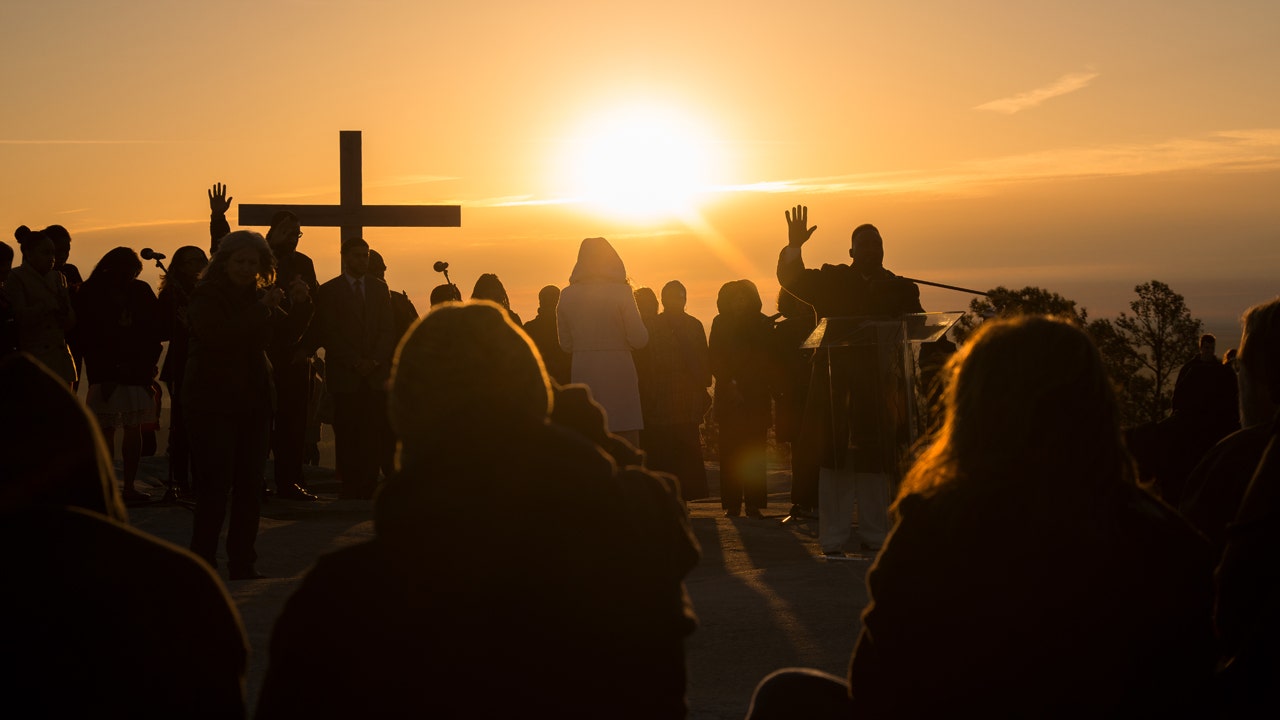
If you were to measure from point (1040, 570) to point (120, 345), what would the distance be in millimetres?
9362

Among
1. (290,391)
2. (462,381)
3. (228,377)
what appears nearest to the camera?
(462,381)

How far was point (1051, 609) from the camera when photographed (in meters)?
2.92

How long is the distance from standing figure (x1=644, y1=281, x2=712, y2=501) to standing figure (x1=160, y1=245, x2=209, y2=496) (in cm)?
391

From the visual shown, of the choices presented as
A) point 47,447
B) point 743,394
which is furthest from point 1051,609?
point 743,394

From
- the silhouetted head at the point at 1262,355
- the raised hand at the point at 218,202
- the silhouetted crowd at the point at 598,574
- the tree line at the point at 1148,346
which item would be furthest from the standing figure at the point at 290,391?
the tree line at the point at 1148,346

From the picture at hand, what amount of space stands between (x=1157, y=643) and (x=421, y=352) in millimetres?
1597

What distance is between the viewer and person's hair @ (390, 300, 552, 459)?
110 inches

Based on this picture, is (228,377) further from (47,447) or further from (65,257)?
(47,447)

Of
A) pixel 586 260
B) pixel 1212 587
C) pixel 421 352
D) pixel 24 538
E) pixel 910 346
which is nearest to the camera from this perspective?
pixel 24 538

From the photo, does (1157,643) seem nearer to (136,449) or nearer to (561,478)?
(561,478)

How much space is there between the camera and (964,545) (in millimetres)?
2973

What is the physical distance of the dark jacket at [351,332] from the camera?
1185 cm

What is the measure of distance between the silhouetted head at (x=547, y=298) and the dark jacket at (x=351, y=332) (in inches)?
70.4

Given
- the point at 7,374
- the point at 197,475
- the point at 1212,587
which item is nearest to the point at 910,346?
the point at 197,475
